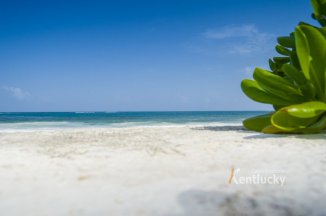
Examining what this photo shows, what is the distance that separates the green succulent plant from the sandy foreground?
73 cm

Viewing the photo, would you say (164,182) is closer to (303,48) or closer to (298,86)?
(303,48)

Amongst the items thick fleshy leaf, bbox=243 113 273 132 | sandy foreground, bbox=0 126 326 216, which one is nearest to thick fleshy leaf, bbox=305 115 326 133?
thick fleshy leaf, bbox=243 113 273 132

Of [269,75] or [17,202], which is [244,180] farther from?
[269,75]

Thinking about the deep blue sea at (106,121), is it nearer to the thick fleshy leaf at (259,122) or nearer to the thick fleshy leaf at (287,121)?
the thick fleshy leaf at (259,122)

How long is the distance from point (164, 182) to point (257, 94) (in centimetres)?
261

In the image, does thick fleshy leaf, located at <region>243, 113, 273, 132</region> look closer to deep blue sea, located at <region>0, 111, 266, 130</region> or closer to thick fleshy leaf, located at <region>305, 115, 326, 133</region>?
thick fleshy leaf, located at <region>305, 115, 326, 133</region>

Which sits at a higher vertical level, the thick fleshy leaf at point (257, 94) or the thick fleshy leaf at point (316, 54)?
the thick fleshy leaf at point (316, 54)

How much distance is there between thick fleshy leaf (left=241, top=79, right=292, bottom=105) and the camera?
3.59 metres

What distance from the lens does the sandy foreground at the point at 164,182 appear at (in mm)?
1124

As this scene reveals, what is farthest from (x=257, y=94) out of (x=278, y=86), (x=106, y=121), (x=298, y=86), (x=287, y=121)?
(x=106, y=121)

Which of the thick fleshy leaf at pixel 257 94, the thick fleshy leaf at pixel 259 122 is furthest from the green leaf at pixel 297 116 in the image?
the thick fleshy leaf at pixel 257 94

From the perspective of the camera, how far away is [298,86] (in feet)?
11.3

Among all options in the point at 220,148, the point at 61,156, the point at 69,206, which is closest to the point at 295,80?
the point at 220,148

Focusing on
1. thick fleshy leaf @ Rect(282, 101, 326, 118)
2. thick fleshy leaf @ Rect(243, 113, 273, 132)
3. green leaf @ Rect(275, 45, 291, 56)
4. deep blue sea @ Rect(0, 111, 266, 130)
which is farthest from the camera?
deep blue sea @ Rect(0, 111, 266, 130)
